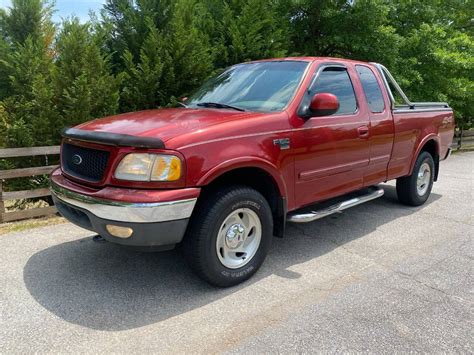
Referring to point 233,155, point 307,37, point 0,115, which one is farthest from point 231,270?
point 307,37

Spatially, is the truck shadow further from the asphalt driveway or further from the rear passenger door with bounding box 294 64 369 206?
the rear passenger door with bounding box 294 64 369 206

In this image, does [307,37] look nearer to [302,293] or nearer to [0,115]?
[0,115]

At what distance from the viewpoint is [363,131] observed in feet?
15.5

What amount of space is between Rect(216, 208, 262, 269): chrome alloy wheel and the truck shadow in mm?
244

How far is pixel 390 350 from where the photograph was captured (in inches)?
109

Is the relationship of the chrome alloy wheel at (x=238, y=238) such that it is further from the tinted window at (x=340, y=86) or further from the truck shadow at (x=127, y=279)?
the tinted window at (x=340, y=86)

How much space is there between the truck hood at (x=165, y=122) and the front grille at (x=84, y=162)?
7.9 inches

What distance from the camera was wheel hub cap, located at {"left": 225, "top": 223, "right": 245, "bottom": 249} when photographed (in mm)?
3557

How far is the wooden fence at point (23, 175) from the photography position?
5.21 meters

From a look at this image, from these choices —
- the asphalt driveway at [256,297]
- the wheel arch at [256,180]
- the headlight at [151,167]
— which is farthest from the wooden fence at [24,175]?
the wheel arch at [256,180]

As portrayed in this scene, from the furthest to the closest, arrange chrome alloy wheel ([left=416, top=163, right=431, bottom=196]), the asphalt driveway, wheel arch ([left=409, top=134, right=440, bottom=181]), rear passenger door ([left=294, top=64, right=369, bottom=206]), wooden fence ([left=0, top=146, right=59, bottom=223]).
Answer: chrome alloy wheel ([left=416, top=163, right=431, bottom=196])
wheel arch ([left=409, top=134, right=440, bottom=181])
wooden fence ([left=0, top=146, right=59, bottom=223])
rear passenger door ([left=294, top=64, right=369, bottom=206])
the asphalt driveway

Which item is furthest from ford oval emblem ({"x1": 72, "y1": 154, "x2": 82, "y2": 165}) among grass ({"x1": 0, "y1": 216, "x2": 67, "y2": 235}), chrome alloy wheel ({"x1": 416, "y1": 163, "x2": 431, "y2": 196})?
chrome alloy wheel ({"x1": 416, "y1": 163, "x2": 431, "y2": 196})

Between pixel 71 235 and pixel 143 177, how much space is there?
2.30 metres

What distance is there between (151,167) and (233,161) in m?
0.68
